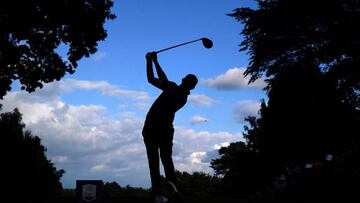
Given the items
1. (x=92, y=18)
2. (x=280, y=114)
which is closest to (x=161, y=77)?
(x=92, y=18)

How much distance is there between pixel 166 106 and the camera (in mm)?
8062

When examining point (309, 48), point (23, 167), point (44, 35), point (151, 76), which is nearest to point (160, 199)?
point (151, 76)

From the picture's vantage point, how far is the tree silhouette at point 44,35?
733 inches

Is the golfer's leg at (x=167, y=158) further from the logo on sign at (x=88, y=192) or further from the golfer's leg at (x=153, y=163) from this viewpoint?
the logo on sign at (x=88, y=192)

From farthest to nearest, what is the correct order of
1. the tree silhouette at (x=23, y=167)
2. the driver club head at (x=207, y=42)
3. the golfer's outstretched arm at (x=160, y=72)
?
the tree silhouette at (x=23, y=167)
the driver club head at (x=207, y=42)
the golfer's outstretched arm at (x=160, y=72)

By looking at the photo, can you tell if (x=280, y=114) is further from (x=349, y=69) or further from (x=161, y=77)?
(x=161, y=77)

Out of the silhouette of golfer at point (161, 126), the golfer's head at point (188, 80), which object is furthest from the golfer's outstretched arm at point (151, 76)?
the golfer's head at point (188, 80)

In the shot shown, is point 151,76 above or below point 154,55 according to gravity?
below

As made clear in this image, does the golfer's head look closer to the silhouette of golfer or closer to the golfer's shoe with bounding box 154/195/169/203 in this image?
the silhouette of golfer

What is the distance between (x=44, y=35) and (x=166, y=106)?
13.2m

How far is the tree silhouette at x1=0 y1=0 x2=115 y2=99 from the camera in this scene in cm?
1861

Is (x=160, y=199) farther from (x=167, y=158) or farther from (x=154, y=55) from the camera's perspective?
(x=154, y=55)

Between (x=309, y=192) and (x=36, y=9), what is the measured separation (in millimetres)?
10884

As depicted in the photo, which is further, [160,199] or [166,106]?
[166,106]
